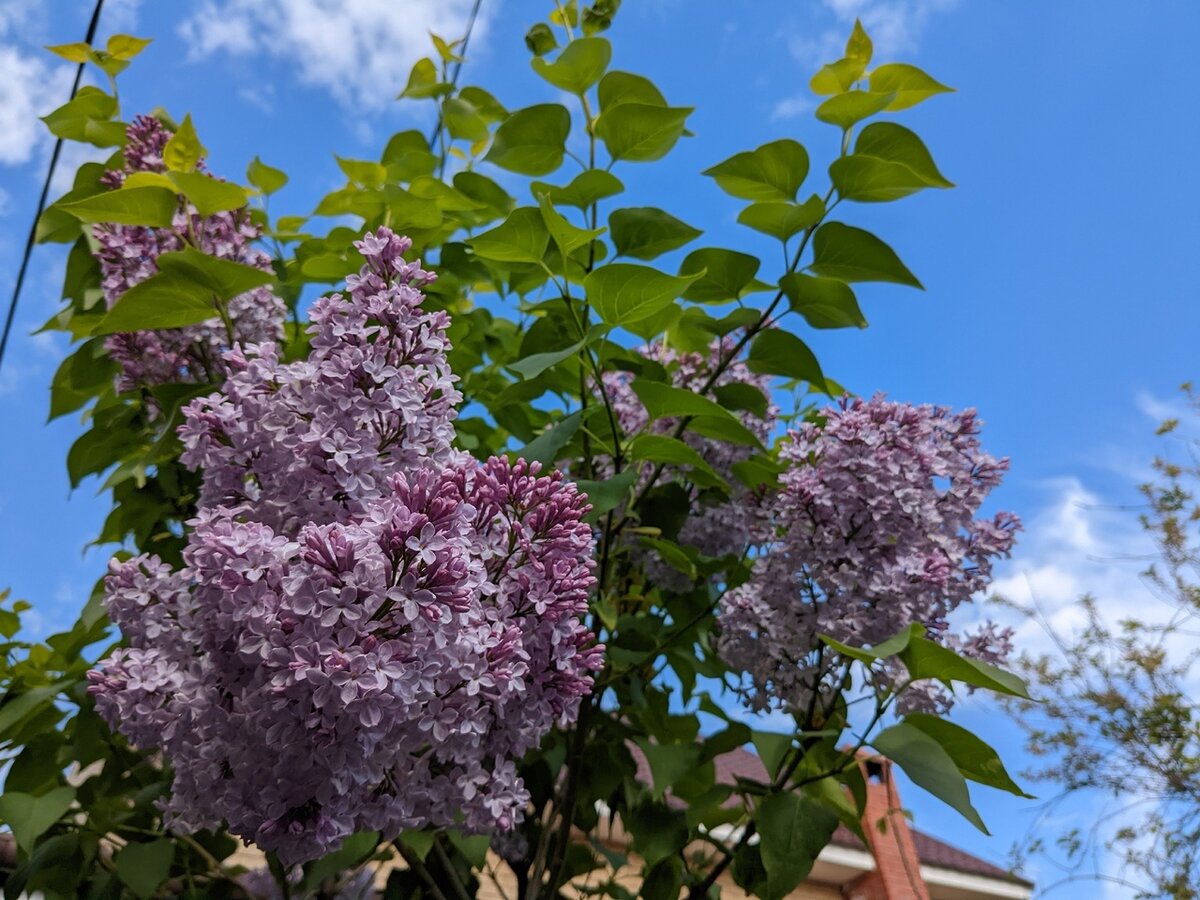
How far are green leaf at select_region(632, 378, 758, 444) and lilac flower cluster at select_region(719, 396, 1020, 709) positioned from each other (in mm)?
132

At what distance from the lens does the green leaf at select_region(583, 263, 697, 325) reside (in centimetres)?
114

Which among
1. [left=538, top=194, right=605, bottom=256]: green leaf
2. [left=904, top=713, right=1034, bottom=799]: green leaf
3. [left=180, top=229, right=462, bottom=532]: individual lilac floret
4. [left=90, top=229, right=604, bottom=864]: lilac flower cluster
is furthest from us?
[left=538, top=194, right=605, bottom=256]: green leaf

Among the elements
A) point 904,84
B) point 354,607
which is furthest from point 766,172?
point 354,607

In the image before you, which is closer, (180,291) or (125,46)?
(180,291)

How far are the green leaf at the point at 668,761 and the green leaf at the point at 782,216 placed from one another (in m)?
0.73

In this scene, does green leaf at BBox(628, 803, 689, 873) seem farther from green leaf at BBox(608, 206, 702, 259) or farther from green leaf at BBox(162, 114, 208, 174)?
green leaf at BBox(162, 114, 208, 174)

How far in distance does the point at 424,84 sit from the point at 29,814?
53.1 inches

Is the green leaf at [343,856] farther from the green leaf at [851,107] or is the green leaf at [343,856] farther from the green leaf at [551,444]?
the green leaf at [851,107]

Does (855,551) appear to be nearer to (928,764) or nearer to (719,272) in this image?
(928,764)

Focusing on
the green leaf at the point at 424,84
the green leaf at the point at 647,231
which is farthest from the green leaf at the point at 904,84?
the green leaf at the point at 424,84

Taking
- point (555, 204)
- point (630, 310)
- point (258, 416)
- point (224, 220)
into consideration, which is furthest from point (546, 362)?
point (224, 220)

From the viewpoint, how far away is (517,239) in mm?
1267

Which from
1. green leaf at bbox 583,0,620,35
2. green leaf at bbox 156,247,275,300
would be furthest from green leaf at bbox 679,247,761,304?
green leaf at bbox 156,247,275,300

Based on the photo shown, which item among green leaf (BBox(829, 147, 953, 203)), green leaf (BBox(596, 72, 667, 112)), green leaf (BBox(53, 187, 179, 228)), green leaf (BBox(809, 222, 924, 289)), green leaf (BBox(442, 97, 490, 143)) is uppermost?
green leaf (BBox(442, 97, 490, 143))
